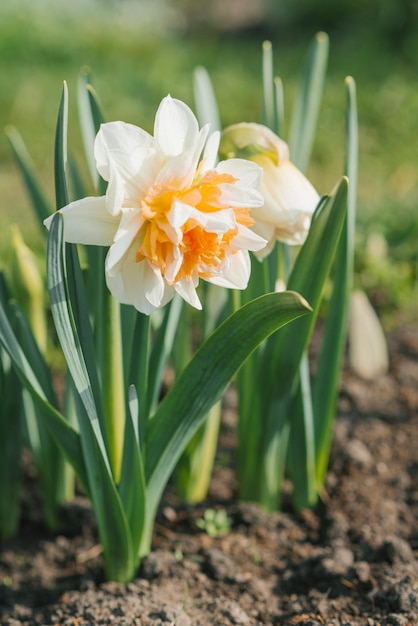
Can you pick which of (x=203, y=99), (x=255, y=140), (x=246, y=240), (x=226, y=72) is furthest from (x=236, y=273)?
(x=226, y=72)

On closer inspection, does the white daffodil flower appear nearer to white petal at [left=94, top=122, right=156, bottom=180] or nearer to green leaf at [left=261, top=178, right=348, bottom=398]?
green leaf at [left=261, top=178, right=348, bottom=398]

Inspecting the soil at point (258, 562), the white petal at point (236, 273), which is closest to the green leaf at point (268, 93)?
the white petal at point (236, 273)

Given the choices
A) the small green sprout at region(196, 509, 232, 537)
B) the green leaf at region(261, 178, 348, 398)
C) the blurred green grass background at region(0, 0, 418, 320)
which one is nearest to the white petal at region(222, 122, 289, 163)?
the green leaf at region(261, 178, 348, 398)

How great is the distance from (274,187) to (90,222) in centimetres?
33

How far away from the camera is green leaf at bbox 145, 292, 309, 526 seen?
1.17m

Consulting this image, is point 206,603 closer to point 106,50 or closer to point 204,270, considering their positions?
point 204,270

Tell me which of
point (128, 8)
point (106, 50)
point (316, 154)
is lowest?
point (316, 154)

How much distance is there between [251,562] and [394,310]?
1157 mm

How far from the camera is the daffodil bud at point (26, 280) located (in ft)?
5.25

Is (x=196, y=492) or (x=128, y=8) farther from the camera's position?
(x=128, y=8)

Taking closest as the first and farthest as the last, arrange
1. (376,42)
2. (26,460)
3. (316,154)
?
(26,460), (316,154), (376,42)

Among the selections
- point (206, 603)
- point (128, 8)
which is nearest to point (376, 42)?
point (128, 8)

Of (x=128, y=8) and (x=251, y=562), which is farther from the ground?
(x=128, y=8)

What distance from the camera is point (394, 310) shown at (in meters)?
2.50
